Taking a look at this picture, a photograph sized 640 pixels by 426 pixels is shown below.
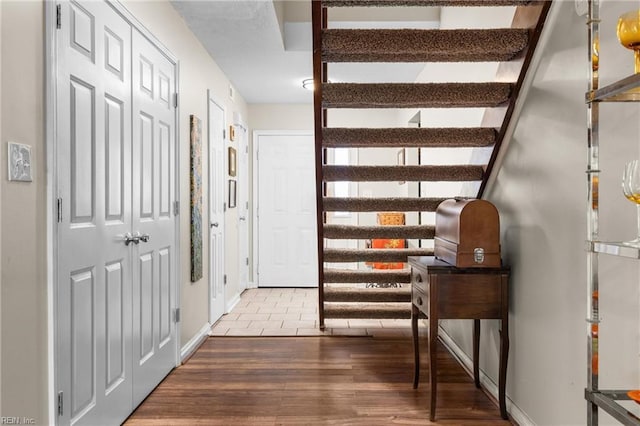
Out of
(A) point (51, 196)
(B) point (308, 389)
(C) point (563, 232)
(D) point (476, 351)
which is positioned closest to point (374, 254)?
(D) point (476, 351)

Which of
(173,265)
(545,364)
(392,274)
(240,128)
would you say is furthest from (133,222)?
(240,128)

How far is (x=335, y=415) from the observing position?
2287 millimetres

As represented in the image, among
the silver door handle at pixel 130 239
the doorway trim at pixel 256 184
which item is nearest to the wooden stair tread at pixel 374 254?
the silver door handle at pixel 130 239

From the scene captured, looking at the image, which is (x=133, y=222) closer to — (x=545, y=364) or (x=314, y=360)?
(x=314, y=360)

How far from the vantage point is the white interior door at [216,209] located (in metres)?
3.90

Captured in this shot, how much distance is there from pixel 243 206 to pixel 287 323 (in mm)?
2037

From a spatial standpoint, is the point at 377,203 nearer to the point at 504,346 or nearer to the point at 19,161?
the point at 504,346

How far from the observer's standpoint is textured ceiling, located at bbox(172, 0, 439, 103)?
2969 mm

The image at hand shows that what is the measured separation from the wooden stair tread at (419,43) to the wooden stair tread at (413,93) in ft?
0.53

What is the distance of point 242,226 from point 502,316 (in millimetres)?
3892

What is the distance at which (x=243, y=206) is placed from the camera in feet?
18.5

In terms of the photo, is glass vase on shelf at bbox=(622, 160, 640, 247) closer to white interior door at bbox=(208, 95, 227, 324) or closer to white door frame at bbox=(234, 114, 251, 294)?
white interior door at bbox=(208, 95, 227, 324)

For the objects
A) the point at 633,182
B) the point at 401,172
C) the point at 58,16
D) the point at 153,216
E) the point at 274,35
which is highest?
the point at 274,35

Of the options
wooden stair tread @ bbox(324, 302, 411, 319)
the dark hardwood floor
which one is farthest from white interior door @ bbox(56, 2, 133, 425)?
wooden stair tread @ bbox(324, 302, 411, 319)
